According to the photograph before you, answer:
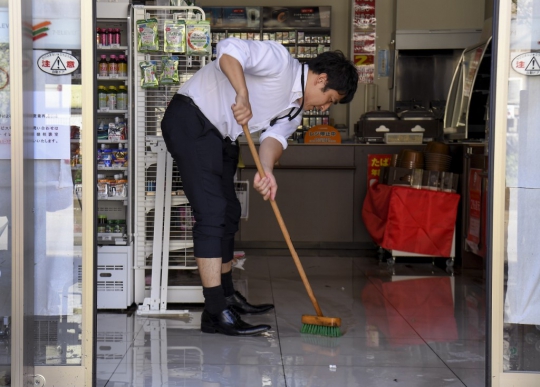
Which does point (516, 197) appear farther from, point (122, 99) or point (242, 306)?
point (122, 99)

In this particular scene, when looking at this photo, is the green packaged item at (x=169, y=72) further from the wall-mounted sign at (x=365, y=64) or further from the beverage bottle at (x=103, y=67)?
the wall-mounted sign at (x=365, y=64)

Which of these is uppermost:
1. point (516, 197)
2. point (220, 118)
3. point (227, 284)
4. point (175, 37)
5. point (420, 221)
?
point (175, 37)

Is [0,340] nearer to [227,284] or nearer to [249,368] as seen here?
[249,368]

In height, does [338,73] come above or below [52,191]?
above

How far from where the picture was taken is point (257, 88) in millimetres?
3609

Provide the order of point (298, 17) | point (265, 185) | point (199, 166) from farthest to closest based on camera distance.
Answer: point (298, 17) < point (199, 166) < point (265, 185)

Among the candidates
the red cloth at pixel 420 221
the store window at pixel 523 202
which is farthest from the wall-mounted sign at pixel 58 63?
the red cloth at pixel 420 221

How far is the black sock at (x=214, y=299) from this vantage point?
11.7 ft

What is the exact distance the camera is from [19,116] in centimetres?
243

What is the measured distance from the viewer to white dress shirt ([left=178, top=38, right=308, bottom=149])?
3.48 m

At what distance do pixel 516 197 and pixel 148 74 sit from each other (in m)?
2.38

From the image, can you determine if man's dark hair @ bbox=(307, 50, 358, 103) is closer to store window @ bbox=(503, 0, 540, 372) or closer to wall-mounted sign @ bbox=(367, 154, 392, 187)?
store window @ bbox=(503, 0, 540, 372)

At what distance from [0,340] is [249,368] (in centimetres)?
109

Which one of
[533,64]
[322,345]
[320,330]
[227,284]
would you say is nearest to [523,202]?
[533,64]
